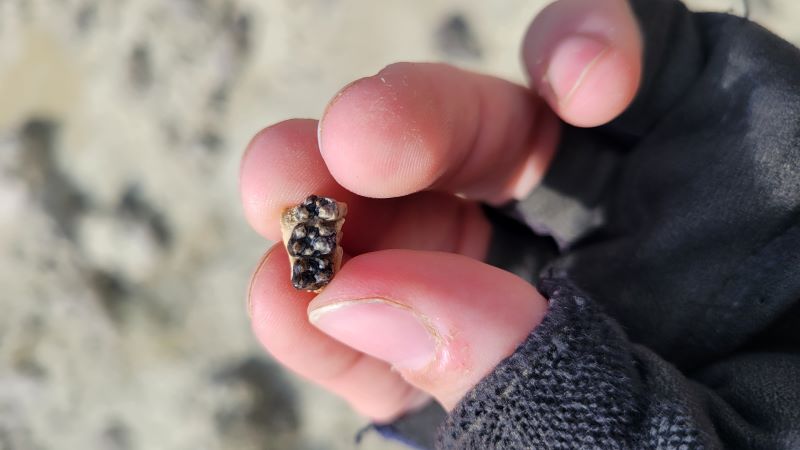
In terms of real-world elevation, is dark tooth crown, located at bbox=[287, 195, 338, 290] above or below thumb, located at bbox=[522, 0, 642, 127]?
below

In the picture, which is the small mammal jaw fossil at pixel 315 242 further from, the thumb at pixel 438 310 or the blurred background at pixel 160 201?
the blurred background at pixel 160 201

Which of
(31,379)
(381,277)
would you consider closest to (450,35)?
(381,277)

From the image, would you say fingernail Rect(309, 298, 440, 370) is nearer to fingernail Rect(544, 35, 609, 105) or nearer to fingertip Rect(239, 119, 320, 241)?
fingertip Rect(239, 119, 320, 241)

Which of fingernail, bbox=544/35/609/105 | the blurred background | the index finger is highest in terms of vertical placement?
fingernail, bbox=544/35/609/105

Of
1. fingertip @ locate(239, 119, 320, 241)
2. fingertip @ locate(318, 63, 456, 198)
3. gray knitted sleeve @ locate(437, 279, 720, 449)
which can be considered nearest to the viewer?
gray knitted sleeve @ locate(437, 279, 720, 449)

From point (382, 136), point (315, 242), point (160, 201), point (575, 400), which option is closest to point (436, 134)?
point (382, 136)

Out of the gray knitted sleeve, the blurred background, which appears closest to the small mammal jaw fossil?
the gray knitted sleeve

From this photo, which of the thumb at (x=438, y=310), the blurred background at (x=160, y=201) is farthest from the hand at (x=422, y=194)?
the blurred background at (x=160, y=201)
